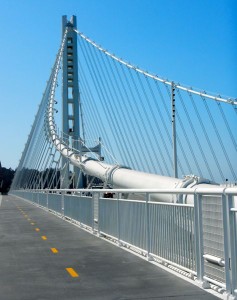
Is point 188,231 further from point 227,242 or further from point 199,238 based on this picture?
point 227,242

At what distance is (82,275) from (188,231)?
1.80 metres

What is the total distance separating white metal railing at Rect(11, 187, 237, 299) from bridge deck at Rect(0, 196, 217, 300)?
274 millimetres

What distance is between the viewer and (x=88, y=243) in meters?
12.9

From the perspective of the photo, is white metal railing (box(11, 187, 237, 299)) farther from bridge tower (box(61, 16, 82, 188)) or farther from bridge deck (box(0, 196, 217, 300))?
bridge tower (box(61, 16, 82, 188))

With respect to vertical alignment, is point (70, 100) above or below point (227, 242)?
above

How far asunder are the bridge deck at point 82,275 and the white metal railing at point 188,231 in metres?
0.27

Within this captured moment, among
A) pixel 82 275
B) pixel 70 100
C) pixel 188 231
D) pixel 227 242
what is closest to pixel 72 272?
pixel 82 275

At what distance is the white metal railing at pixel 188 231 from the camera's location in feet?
20.8

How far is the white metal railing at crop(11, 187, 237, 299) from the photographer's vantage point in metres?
6.34

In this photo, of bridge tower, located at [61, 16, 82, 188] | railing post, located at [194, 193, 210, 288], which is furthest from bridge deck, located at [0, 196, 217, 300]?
bridge tower, located at [61, 16, 82, 188]

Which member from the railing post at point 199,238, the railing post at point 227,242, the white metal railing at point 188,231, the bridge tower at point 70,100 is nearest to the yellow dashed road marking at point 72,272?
the white metal railing at point 188,231

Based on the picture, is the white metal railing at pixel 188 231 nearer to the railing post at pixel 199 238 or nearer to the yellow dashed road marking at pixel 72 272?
the railing post at pixel 199 238

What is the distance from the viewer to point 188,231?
305 inches

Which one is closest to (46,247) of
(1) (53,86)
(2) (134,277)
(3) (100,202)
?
(3) (100,202)
